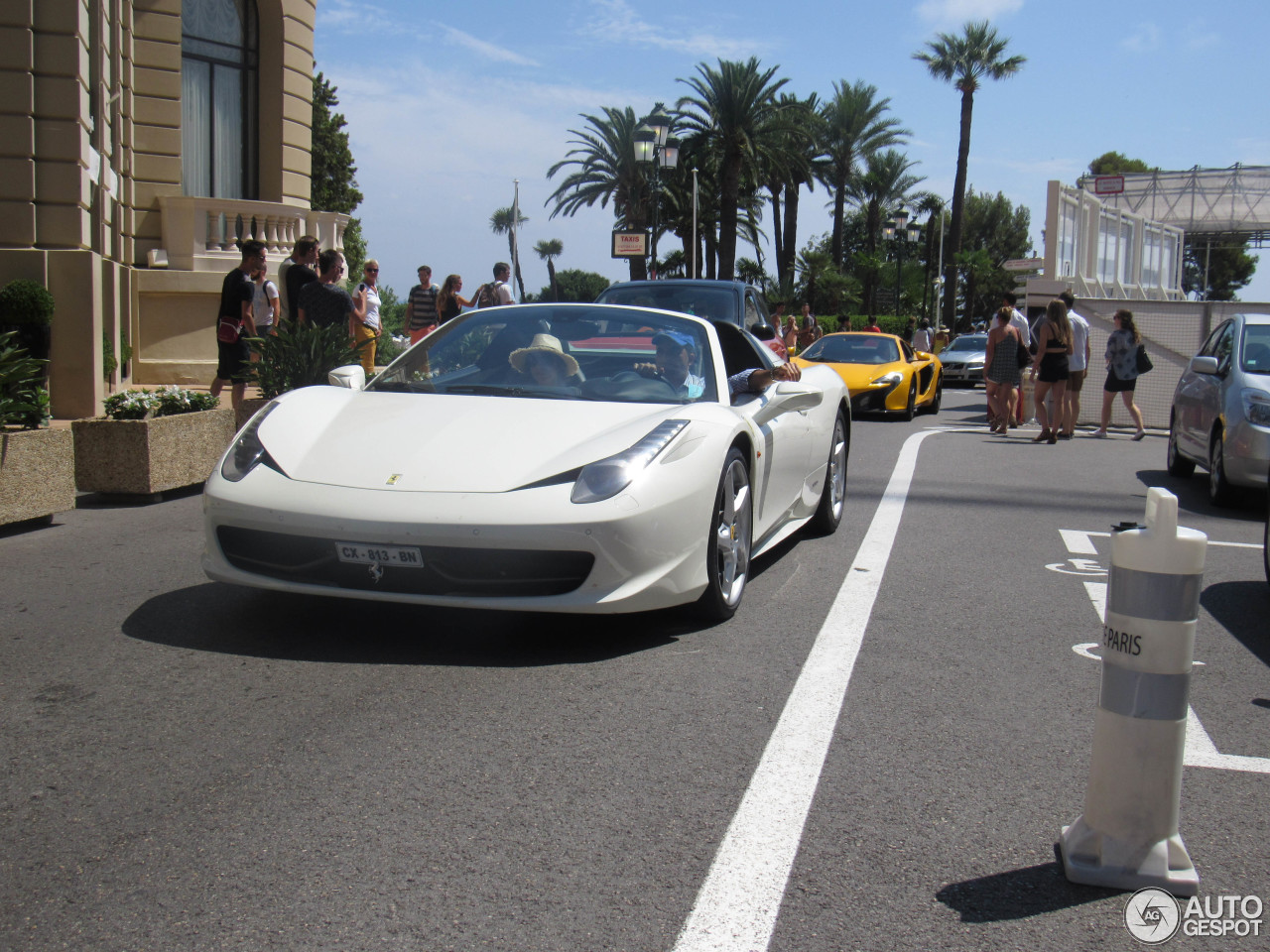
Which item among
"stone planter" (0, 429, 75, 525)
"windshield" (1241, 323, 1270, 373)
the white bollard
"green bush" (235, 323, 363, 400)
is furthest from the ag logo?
"windshield" (1241, 323, 1270, 373)

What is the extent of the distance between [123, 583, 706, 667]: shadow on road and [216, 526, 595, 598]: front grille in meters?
0.24

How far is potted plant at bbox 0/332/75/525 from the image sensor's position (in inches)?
274

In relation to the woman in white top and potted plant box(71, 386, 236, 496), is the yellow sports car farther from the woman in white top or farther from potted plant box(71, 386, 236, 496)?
potted plant box(71, 386, 236, 496)

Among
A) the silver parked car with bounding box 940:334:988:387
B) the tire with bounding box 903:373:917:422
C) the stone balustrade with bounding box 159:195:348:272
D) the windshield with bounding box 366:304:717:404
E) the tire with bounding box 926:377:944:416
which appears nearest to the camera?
the windshield with bounding box 366:304:717:404

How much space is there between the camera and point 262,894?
2.60 metres

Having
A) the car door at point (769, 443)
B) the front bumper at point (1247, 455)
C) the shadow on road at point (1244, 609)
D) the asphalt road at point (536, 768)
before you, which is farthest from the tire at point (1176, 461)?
the car door at point (769, 443)

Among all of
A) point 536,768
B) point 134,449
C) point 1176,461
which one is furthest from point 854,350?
point 536,768

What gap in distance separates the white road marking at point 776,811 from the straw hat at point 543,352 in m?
1.60

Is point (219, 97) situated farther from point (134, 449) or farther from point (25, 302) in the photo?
point (134, 449)

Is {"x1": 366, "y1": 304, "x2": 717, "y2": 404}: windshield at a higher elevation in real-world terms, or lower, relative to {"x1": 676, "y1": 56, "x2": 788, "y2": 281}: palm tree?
lower

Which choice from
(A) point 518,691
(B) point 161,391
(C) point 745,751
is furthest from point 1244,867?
(B) point 161,391

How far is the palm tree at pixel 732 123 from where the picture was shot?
41.4m

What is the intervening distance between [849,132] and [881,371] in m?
42.1

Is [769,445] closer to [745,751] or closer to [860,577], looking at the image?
[860,577]
